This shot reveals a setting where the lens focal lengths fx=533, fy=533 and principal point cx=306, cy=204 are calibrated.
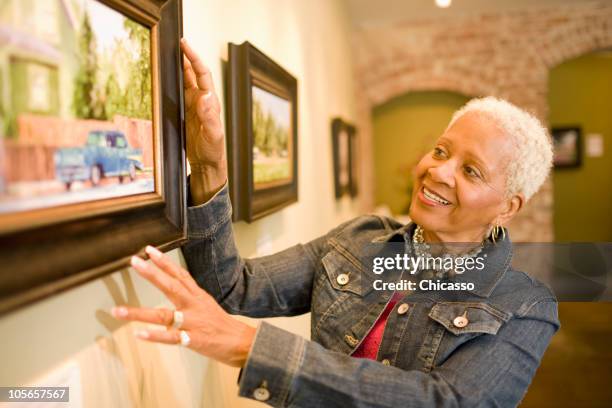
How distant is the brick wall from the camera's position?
520cm

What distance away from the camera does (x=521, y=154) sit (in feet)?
4.85

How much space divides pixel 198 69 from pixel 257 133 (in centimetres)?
64

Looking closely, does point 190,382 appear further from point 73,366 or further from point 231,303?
point 73,366

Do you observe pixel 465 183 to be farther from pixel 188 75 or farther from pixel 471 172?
pixel 188 75

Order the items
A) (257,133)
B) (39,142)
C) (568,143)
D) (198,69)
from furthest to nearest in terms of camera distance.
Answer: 1. (568,143)
2. (257,133)
3. (198,69)
4. (39,142)

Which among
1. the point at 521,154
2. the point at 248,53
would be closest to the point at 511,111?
the point at 521,154

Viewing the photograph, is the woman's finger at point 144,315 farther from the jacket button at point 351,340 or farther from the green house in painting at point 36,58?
the jacket button at point 351,340

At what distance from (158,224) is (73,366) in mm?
317

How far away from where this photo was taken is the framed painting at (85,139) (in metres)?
0.70

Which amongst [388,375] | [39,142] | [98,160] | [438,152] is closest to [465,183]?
[438,152]

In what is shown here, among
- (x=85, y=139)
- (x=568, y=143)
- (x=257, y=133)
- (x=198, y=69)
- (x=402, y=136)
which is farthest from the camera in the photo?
(x=568, y=143)

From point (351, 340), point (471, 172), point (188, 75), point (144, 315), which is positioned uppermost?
point (188, 75)

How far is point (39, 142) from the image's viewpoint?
75 cm

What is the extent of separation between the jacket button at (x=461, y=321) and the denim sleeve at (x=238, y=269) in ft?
1.59
